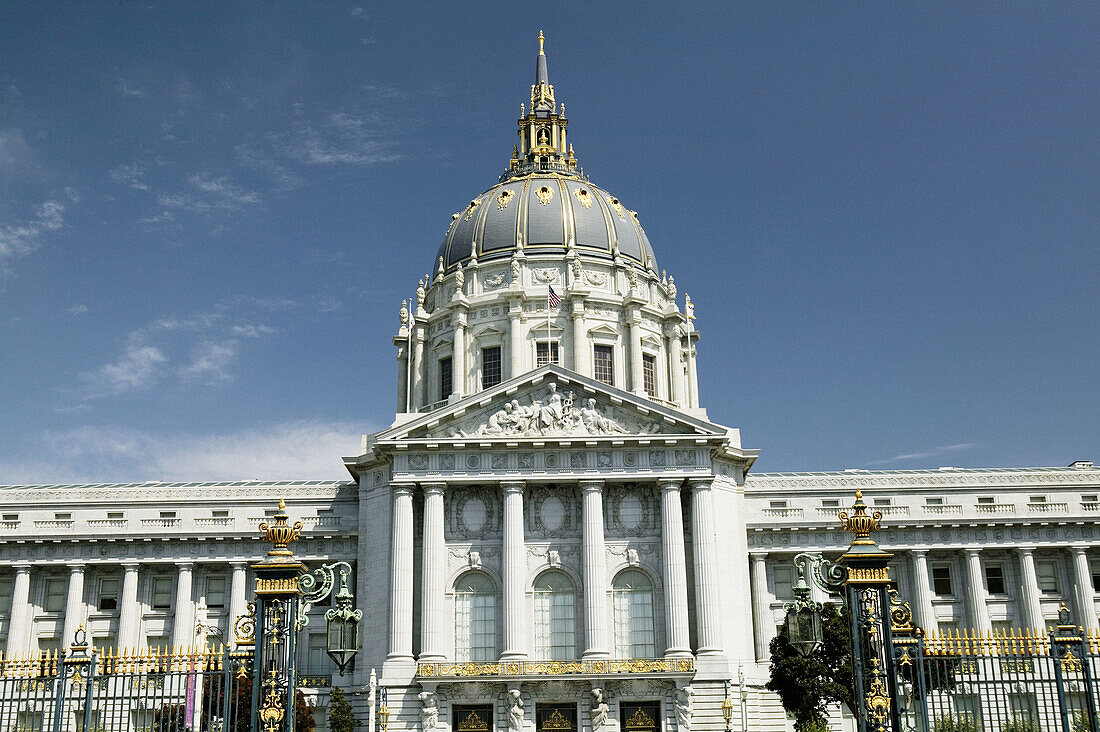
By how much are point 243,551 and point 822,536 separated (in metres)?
34.4

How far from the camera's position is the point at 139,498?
2729 inches

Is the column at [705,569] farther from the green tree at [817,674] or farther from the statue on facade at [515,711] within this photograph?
the statue on facade at [515,711]

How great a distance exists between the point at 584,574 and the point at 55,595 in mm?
32107

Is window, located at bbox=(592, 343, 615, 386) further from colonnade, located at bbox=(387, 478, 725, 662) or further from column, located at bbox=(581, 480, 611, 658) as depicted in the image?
column, located at bbox=(581, 480, 611, 658)

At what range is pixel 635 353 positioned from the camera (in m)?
82.7

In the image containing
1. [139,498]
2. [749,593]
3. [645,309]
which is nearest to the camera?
[749,593]

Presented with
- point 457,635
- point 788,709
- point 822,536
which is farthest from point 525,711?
point 822,536

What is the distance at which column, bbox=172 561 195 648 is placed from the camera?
64.2m

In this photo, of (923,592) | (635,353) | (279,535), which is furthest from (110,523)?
(279,535)

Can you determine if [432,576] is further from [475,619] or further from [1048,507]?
[1048,507]

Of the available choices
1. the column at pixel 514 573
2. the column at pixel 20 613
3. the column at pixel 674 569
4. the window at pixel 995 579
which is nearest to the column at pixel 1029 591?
the window at pixel 995 579

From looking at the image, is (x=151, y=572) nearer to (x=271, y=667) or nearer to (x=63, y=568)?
(x=63, y=568)

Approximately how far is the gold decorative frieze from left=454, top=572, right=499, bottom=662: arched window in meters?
2.78

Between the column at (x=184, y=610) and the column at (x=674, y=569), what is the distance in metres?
27.4
